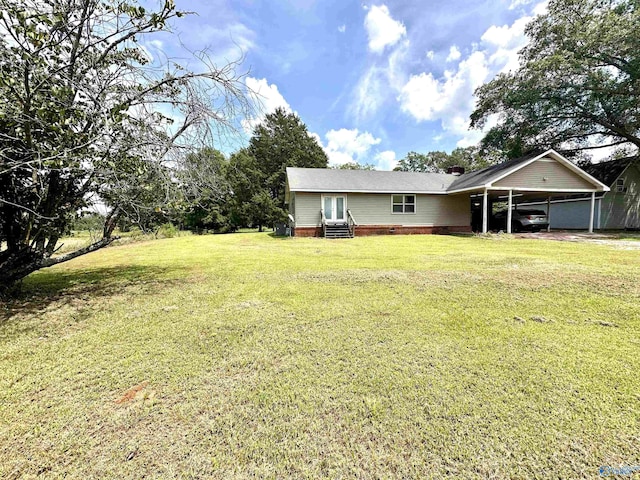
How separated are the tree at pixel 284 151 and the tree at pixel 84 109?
2645cm

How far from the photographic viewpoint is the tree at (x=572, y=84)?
15.4 meters

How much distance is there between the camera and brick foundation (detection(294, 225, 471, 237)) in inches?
608

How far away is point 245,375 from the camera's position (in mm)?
2402

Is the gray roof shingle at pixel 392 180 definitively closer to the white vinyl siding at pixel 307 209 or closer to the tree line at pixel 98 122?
the white vinyl siding at pixel 307 209

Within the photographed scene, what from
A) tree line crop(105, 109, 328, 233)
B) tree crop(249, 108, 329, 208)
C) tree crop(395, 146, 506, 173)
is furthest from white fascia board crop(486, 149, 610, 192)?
tree crop(395, 146, 506, 173)

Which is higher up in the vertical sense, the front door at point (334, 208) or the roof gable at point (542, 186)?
the roof gable at point (542, 186)

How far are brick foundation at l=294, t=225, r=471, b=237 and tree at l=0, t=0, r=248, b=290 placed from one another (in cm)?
1076

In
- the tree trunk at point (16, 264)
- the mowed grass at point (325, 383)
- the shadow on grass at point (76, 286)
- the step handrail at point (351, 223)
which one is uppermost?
the step handrail at point (351, 223)

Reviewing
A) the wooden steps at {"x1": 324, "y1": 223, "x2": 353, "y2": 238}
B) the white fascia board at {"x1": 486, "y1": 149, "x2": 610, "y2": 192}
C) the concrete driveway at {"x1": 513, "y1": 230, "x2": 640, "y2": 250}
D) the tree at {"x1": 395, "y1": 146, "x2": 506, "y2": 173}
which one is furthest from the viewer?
the tree at {"x1": 395, "y1": 146, "x2": 506, "y2": 173}

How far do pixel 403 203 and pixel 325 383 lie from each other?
15.6m

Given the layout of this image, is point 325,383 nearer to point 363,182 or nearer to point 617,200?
point 363,182

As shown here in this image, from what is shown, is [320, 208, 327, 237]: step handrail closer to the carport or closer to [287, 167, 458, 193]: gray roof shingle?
[287, 167, 458, 193]: gray roof shingle

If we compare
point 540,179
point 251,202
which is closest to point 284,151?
point 251,202

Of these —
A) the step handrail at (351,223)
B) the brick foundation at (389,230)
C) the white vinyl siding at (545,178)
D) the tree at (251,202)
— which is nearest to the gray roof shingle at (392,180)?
the white vinyl siding at (545,178)
